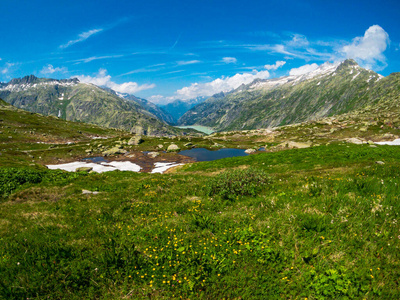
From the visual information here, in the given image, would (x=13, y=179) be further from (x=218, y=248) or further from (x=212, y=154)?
(x=212, y=154)

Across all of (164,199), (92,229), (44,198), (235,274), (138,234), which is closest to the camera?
(235,274)

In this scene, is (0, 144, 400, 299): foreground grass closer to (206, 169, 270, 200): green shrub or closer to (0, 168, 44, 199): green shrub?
(206, 169, 270, 200): green shrub

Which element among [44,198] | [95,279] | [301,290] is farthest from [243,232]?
[44,198]

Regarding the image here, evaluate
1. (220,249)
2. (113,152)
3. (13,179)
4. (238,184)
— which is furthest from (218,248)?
(113,152)

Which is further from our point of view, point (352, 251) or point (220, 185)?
point (220, 185)

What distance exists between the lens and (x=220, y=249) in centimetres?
618

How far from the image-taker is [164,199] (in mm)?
12133

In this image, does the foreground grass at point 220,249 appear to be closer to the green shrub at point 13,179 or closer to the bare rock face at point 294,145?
the green shrub at point 13,179

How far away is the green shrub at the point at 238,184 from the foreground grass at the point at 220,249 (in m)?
0.94

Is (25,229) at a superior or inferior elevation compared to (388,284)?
inferior

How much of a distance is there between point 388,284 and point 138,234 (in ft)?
25.3

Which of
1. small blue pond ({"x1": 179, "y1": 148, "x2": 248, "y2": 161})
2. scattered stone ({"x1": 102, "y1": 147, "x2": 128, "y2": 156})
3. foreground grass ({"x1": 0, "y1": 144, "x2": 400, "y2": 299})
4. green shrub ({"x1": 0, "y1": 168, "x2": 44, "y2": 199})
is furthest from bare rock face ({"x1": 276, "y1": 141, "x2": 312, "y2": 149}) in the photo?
green shrub ({"x1": 0, "y1": 168, "x2": 44, "y2": 199})

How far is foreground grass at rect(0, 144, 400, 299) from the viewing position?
4.88 meters

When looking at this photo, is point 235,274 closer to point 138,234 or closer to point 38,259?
point 138,234
